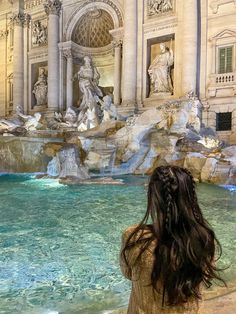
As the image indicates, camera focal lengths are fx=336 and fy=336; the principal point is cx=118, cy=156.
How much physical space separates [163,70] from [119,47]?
331cm

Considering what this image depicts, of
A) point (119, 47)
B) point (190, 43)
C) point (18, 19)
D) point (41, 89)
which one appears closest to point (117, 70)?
point (119, 47)

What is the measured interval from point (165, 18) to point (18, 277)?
1701cm

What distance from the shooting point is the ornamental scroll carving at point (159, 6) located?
57.8ft

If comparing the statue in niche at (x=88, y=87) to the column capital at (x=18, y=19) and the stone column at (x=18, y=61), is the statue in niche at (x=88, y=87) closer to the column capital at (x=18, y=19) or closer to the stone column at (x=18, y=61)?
the stone column at (x=18, y=61)

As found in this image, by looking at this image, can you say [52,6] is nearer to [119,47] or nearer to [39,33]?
[39,33]

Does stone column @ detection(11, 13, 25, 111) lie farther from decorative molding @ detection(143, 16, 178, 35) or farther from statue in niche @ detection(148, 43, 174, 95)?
statue in niche @ detection(148, 43, 174, 95)

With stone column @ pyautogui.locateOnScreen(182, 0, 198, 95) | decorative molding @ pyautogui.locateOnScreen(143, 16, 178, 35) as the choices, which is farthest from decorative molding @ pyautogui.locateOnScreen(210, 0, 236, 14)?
decorative molding @ pyautogui.locateOnScreen(143, 16, 178, 35)

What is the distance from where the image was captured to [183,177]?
3.86 feet

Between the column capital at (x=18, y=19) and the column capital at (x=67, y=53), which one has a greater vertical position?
the column capital at (x=18, y=19)

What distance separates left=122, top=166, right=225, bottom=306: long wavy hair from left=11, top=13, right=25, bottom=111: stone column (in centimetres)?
2375

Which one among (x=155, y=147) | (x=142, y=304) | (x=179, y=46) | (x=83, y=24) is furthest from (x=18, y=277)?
(x=83, y=24)

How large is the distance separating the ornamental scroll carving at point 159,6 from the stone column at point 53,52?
6468 millimetres

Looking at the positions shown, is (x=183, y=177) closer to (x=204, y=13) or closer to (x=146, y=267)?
(x=146, y=267)

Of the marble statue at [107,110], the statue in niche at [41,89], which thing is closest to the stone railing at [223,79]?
the marble statue at [107,110]
